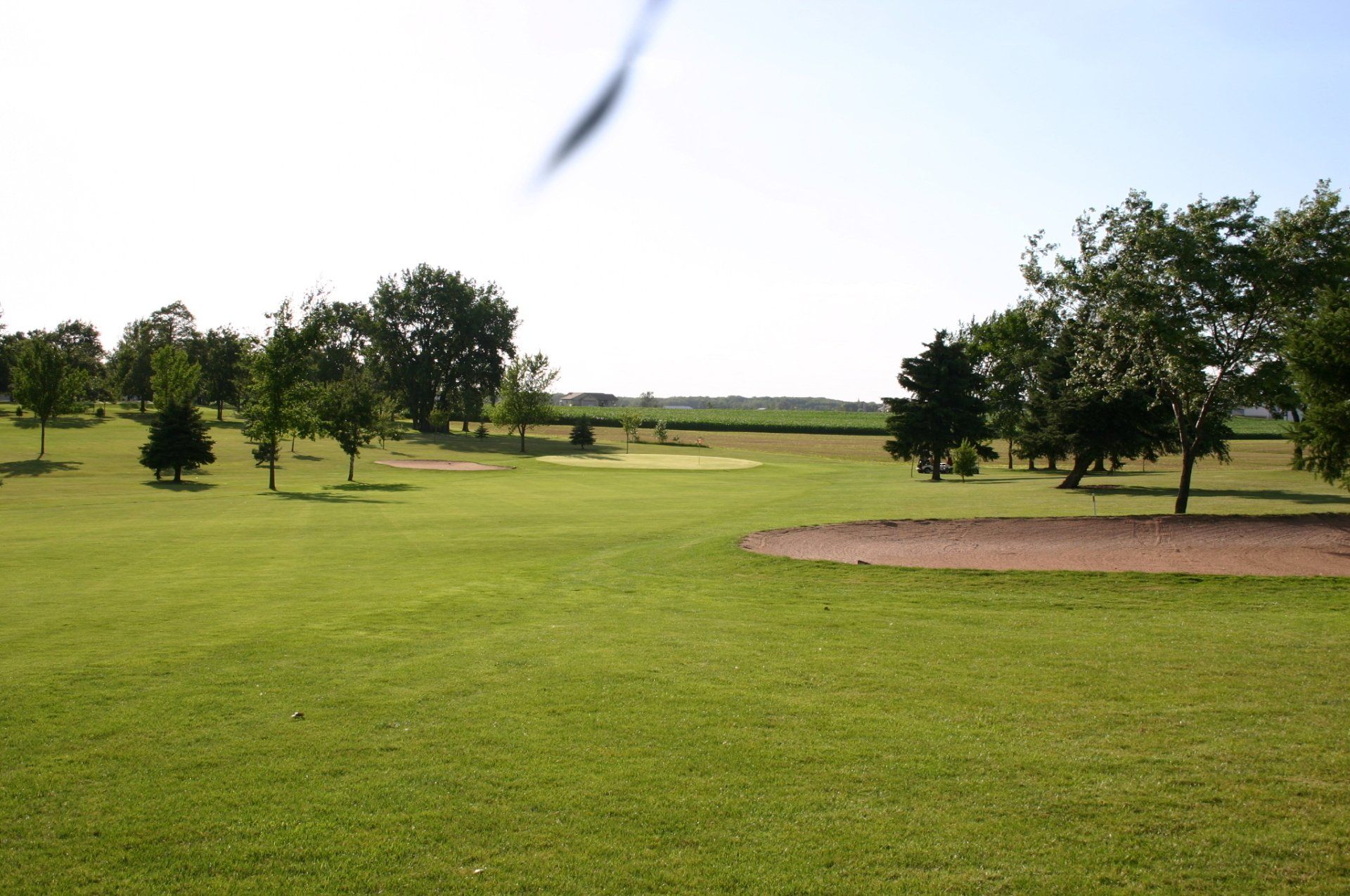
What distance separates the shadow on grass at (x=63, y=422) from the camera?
75062mm

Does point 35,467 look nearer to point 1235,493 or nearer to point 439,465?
point 439,465

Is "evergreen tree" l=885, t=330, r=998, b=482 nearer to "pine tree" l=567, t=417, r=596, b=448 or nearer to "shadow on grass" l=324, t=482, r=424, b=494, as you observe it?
"shadow on grass" l=324, t=482, r=424, b=494

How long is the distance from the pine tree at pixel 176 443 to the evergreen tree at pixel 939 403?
134 ft

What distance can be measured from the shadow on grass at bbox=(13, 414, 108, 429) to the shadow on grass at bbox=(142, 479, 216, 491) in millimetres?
34813

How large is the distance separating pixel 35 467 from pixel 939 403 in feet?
181

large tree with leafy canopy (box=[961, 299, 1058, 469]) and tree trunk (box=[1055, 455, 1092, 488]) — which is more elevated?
large tree with leafy canopy (box=[961, 299, 1058, 469])

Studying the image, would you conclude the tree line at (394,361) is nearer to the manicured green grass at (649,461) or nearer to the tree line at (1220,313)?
the manicured green grass at (649,461)

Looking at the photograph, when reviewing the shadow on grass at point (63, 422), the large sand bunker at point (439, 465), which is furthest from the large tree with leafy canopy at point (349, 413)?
the shadow on grass at point (63, 422)

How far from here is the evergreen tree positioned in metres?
55.3

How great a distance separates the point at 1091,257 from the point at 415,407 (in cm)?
8380

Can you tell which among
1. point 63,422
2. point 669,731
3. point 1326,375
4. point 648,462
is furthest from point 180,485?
point 1326,375

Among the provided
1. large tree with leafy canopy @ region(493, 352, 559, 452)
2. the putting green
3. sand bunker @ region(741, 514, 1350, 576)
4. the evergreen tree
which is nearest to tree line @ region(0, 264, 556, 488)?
large tree with leafy canopy @ region(493, 352, 559, 452)

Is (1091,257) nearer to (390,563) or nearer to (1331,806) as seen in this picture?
(390,563)

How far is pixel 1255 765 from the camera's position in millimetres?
7367
